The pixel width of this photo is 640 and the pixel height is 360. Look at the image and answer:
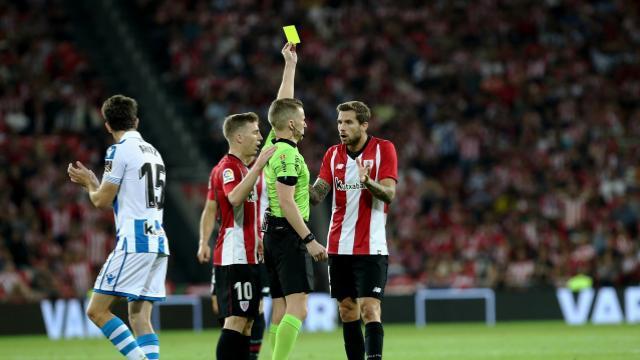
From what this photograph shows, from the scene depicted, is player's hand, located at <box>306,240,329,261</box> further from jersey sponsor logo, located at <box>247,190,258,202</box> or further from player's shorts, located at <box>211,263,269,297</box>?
jersey sponsor logo, located at <box>247,190,258,202</box>

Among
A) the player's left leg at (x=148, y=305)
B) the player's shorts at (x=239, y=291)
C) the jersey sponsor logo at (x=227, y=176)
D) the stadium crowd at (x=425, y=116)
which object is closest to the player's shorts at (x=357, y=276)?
the player's shorts at (x=239, y=291)

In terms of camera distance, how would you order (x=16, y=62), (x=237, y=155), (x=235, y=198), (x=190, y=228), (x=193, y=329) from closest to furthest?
1. (x=235, y=198)
2. (x=237, y=155)
3. (x=193, y=329)
4. (x=190, y=228)
5. (x=16, y=62)

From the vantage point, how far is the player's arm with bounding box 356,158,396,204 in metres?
9.44

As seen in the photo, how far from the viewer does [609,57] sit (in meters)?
27.5

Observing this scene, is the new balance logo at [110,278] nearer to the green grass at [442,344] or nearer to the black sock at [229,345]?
the black sock at [229,345]

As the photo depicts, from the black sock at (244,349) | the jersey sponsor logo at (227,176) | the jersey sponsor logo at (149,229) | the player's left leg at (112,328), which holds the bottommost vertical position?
the black sock at (244,349)

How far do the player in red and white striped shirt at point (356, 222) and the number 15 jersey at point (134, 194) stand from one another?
1427 millimetres

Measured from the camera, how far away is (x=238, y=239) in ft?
31.7

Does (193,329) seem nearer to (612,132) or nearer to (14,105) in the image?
(14,105)

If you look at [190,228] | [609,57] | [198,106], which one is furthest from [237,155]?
[609,57]

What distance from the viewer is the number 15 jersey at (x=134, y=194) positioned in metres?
9.35

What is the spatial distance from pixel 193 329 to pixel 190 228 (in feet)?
8.99

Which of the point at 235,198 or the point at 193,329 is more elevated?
the point at 235,198

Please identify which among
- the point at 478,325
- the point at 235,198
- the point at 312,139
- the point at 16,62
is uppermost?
the point at 16,62
